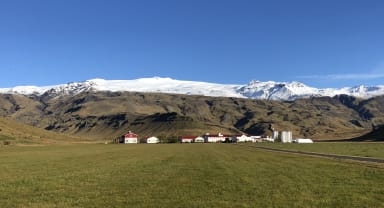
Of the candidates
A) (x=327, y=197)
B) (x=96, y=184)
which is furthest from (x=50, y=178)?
(x=327, y=197)

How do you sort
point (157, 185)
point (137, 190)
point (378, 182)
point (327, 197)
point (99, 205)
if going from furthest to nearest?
point (378, 182), point (157, 185), point (137, 190), point (327, 197), point (99, 205)

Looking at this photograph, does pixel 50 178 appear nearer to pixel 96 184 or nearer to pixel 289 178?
pixel 96 184

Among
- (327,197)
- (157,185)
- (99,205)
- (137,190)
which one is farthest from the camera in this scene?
(157,185)

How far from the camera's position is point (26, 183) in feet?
104

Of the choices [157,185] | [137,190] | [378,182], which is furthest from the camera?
[378,182]

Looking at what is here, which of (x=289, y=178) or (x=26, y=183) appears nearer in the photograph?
(x=26, y=183)

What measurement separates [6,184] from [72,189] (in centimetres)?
637

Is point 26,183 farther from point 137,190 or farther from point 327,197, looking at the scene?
point 327,197

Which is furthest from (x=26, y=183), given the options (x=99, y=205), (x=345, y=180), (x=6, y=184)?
(x=345, y=180)

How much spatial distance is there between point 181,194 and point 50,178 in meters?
15.3

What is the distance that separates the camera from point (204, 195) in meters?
25.0

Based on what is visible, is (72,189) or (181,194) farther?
(72,189)

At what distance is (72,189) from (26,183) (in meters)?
5.78

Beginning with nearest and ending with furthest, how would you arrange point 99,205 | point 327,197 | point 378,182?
point 99,205 < point 327,197 < point 378,182
